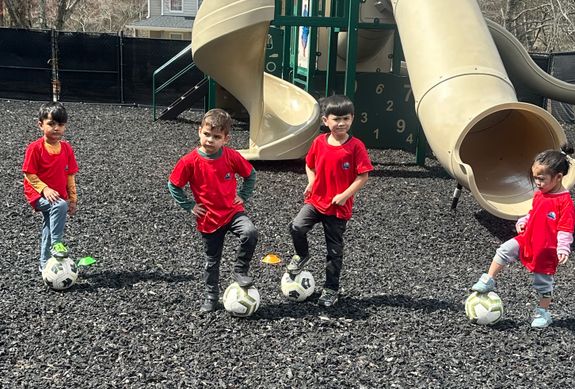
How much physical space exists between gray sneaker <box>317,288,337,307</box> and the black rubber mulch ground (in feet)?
0.17

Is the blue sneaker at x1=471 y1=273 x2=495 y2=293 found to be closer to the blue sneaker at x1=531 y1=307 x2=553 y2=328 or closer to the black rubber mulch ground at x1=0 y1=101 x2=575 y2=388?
the black rubber mulch ground at x1=0 y1=101 x2=575 y2=388

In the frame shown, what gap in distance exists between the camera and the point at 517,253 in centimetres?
468

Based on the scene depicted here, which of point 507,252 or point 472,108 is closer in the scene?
point 507,252

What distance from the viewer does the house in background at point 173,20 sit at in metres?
42.9

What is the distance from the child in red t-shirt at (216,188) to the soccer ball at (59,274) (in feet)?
3.69

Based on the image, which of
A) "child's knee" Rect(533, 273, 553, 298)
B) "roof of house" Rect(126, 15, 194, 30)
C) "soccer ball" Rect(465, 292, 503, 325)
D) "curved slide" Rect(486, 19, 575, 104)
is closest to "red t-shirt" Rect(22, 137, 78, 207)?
"soccer ball" Rect(465, 292, 503, 325)

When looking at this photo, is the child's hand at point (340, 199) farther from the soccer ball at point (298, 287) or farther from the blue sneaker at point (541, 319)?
the blue sneaker at point (541, 319)

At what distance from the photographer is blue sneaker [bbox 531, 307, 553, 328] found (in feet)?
15.0

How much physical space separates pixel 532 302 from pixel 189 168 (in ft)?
9.27

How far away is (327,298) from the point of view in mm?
4789

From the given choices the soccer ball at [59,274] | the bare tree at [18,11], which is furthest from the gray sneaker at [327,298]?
the bare tree at [18,11]

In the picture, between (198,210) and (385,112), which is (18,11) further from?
(198,210)

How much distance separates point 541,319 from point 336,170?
1.74 metres

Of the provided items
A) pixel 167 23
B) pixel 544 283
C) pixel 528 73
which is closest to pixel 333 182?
pixel 544 283
